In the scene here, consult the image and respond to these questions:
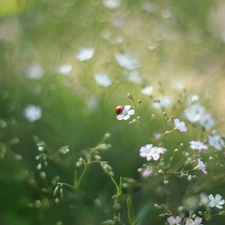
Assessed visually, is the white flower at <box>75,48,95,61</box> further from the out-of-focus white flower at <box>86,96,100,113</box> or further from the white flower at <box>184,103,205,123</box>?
the white flower at <box>184,103,205,123</box>

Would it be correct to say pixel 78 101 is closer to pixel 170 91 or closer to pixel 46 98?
pixel 46 98

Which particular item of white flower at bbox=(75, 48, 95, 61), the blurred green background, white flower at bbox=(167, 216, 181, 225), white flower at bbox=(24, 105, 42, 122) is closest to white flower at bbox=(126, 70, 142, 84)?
the blurred green background

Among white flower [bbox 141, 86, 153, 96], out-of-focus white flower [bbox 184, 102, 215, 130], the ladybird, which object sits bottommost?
out-of-focus white flower [bbox 184, 102, 215, 130]

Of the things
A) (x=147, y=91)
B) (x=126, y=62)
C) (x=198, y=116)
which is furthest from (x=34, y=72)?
(x=198, y=116)

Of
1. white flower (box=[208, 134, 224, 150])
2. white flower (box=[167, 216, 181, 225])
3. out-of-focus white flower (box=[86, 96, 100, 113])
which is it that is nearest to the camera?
white flower (box=[167, 216, 181, 225])

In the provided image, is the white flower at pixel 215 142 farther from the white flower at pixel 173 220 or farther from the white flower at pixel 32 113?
the white flower at pixel 32 113

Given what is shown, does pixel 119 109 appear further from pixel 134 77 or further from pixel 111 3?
pixel 111 3

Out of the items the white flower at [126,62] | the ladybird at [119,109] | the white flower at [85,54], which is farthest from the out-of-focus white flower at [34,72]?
the ladybird at [119,109]
